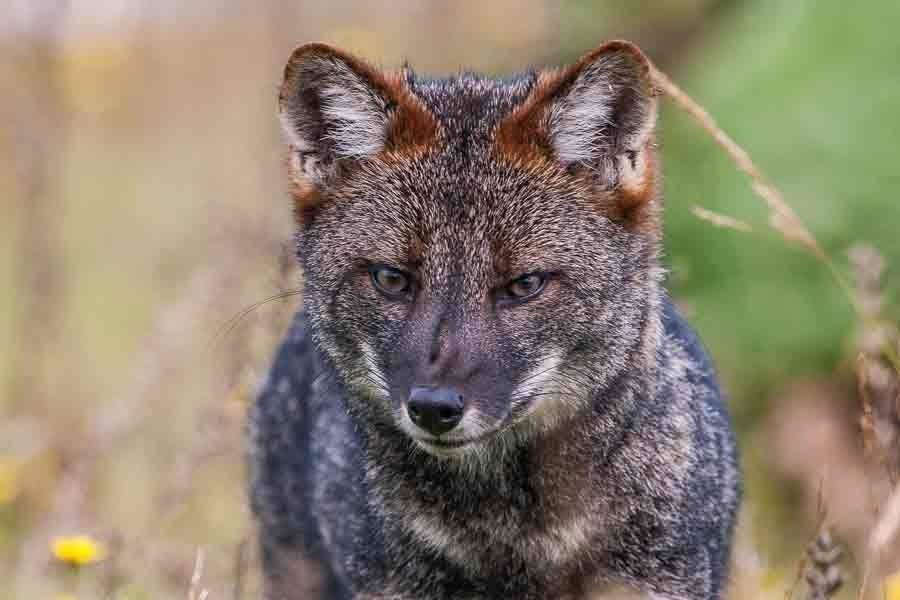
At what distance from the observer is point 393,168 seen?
4.62 m

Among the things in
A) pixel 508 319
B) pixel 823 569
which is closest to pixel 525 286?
pixel 508 319

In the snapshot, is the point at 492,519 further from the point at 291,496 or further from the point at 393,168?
the point at 291,496

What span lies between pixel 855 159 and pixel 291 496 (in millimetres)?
3782

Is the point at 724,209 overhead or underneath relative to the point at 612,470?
underneath

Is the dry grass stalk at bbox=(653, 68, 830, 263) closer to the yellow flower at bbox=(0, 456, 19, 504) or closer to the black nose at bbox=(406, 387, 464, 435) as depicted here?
the black nose at bbox=(406, 387, 464, 435)

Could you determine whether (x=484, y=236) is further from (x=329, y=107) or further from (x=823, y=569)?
(x=823, y=569)

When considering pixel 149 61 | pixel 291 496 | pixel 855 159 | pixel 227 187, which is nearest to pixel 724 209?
pixel 855 159

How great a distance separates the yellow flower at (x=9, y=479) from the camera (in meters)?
7.57

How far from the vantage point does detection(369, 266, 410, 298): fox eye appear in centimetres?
442

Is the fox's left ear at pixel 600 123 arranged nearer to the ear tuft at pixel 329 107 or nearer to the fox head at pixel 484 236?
the fox head at pixel 484 236

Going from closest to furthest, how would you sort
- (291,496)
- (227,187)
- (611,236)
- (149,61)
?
(611,236) < (291,496) < (227,187) < (149,61)

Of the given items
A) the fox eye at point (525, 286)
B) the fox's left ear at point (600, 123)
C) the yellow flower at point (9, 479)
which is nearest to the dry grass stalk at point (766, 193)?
the fox's left ear at point (600, 123)

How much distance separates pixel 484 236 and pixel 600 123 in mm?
511

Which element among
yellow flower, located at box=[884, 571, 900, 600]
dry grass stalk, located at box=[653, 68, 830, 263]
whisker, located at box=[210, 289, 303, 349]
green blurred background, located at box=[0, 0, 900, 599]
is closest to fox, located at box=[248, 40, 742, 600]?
dry grass stalk, located at box=[653, 68, 830, 263]
